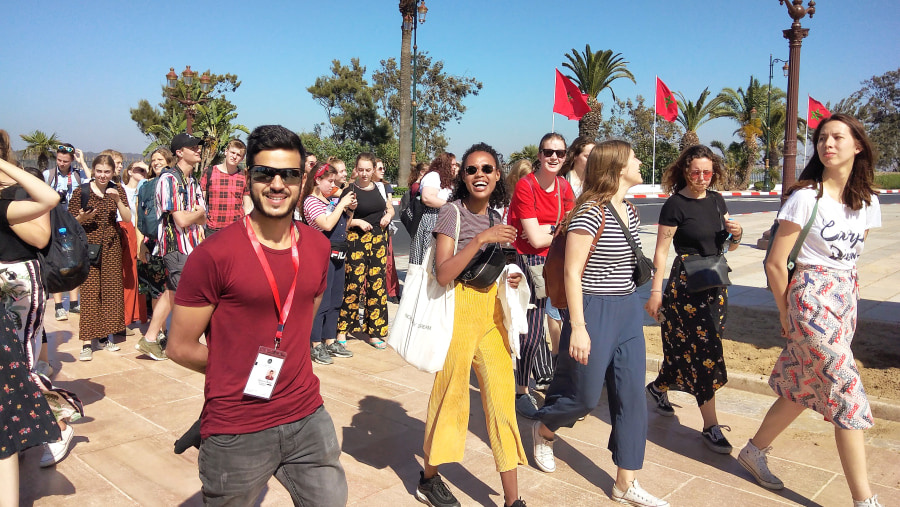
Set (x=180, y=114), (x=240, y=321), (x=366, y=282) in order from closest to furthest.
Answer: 1. (x=240, y=321)
2. (x=366, y=282)
3. (x=180, y=114)

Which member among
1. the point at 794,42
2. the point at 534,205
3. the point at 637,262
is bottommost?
the point at 637,262

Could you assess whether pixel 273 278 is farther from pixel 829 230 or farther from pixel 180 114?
pixel 180 114

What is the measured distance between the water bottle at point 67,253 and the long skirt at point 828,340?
3.89 metres

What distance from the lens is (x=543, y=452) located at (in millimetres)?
4039

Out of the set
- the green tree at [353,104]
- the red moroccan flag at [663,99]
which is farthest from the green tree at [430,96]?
the red moroccan flag at [663,99]

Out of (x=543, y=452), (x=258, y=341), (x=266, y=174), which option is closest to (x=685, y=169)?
(x=543, y=452)

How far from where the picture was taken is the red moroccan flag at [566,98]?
12.2m

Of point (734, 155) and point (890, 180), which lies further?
point (890, 180)

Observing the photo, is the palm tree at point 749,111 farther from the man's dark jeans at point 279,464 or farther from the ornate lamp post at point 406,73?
the man's dark jeans at point 279,464

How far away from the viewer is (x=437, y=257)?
11.3ft

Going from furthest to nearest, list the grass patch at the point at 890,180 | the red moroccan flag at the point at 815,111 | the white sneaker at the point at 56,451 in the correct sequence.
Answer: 1. the grass patch at the point at 890,180
2. the red moroccan flag at the point at 815,111
3. the white sneaker at the point at 56,451

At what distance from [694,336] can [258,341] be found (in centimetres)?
313

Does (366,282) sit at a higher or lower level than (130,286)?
higher

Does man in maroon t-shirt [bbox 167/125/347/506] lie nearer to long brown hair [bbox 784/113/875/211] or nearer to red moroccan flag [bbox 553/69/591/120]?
long brown hair [bbox 784/113/875/211]
